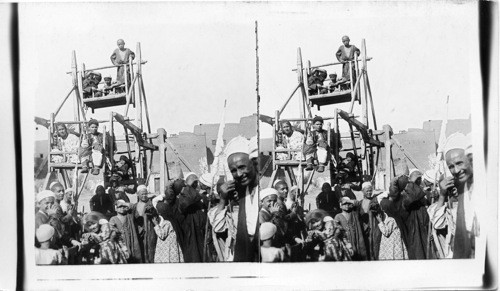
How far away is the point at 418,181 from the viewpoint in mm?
3047

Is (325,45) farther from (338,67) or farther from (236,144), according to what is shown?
(236,144)

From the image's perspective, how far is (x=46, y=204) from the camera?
9.93 ft

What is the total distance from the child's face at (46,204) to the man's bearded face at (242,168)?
2.63ft

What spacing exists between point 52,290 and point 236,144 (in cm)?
103

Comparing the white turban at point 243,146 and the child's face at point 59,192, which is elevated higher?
the white turban at point 243,146

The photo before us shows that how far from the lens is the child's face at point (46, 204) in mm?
3025

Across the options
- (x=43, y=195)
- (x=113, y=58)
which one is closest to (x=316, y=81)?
(x=113, y=58)

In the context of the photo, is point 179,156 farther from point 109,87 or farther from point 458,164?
point 458,164

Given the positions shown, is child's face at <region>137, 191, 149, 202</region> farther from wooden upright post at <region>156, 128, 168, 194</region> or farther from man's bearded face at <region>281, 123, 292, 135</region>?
man's bearded face at <region>281, 123, 292, 135</region>

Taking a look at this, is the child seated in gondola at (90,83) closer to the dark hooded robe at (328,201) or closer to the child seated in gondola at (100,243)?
the child seated in gondola at (100,243)

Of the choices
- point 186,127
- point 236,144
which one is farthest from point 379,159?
point 186,127

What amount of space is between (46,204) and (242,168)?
880 millimetres

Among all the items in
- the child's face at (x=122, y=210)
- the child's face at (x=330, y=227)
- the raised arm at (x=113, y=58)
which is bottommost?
the child's face at (x=330, y=227)

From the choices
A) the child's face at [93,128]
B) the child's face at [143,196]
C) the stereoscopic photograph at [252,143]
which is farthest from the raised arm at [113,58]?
the child's face at [143,196]
